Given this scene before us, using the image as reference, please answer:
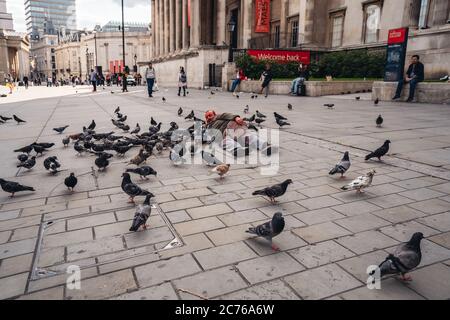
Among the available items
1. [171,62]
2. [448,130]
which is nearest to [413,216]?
[448,130]

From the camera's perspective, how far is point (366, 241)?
10.8 ft

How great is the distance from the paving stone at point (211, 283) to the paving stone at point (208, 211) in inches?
46.5

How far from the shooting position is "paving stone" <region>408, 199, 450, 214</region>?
13.0 feet

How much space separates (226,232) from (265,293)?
1.08 metres

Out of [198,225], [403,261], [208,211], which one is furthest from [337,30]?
[403,261]

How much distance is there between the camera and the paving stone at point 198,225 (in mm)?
3539

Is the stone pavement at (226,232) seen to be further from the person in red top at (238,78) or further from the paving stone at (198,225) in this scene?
the person in red top at (238,78)

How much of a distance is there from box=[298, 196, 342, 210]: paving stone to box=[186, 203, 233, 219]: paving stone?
966mm

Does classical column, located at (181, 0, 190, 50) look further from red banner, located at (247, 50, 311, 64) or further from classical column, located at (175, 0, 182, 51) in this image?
red banner, located at (247, 50, 311, 64)

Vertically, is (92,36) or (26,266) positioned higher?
(92,36)

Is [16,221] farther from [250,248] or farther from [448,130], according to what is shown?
[448,130]
